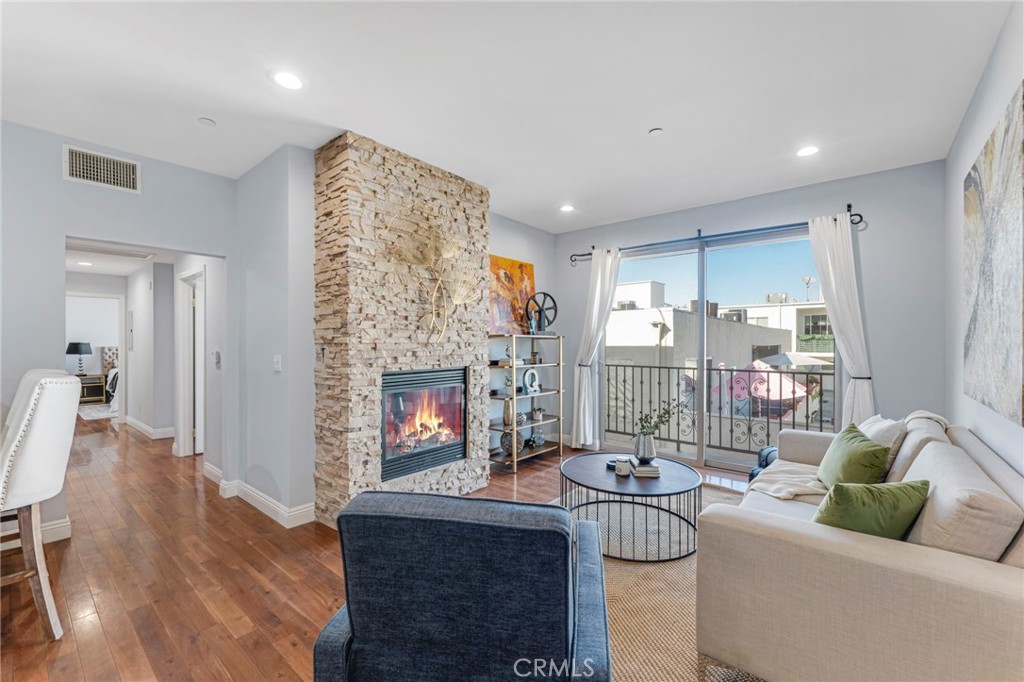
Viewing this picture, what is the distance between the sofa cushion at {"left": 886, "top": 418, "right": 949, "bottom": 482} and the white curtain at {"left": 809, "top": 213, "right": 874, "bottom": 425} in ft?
4.45

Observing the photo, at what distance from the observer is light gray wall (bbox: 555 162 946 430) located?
325 centimetres

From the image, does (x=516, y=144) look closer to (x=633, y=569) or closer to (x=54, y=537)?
(x=633, y=569)

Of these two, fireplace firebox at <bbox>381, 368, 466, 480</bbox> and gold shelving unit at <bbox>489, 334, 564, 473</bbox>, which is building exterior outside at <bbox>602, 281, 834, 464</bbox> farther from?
fireplace firebox at <bbox>381, 368, 466, 480</bbox>

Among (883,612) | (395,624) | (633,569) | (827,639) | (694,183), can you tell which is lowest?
(633,569)

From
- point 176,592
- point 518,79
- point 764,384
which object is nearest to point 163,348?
point 176,592

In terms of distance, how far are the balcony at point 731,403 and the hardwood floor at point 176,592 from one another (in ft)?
6.60

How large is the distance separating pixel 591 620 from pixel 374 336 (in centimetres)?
232

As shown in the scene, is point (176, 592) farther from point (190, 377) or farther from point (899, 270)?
point (899, 270)

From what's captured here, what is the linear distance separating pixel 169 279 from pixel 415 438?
472 centimetres

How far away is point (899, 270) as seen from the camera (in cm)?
339

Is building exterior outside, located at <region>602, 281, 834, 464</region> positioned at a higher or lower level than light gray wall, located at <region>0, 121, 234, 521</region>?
lower

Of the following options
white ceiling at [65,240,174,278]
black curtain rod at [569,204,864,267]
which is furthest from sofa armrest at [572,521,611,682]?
white ceiling at [65,240,174,278]

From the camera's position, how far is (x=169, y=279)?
18.6 feet

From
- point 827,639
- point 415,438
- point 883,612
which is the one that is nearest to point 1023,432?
point 883,612
